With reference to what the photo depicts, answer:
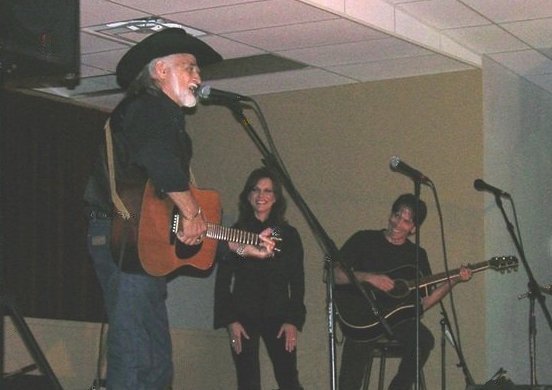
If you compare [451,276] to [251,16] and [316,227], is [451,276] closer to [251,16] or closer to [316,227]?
[251,16]

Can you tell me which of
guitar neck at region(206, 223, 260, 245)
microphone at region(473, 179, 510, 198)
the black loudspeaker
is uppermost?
the black loudspeaker

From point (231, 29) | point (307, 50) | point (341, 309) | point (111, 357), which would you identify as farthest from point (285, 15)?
point (111, 357)

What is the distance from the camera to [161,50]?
4.48 meters

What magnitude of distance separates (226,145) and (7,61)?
5.22m

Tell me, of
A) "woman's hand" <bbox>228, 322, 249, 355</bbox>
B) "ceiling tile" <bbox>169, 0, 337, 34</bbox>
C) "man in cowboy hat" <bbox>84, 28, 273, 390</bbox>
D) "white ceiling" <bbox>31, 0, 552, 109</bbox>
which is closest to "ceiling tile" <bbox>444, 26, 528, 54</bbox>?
"white ceiling" <bbox>31, 0, 552, 109</bbox>

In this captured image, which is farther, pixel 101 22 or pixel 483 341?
pixel 483 341

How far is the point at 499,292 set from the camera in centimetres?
798

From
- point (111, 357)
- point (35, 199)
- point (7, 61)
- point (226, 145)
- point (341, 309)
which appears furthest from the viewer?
point (226, 145)

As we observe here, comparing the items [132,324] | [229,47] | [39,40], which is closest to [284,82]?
[229,47]

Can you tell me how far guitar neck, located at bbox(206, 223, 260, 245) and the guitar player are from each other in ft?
6.94

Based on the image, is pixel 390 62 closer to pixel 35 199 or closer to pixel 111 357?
pixel 35 199

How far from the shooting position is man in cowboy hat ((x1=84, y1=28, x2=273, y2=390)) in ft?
13.7

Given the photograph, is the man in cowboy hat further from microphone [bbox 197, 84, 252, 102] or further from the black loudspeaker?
the black loudspeaker

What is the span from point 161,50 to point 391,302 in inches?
110
